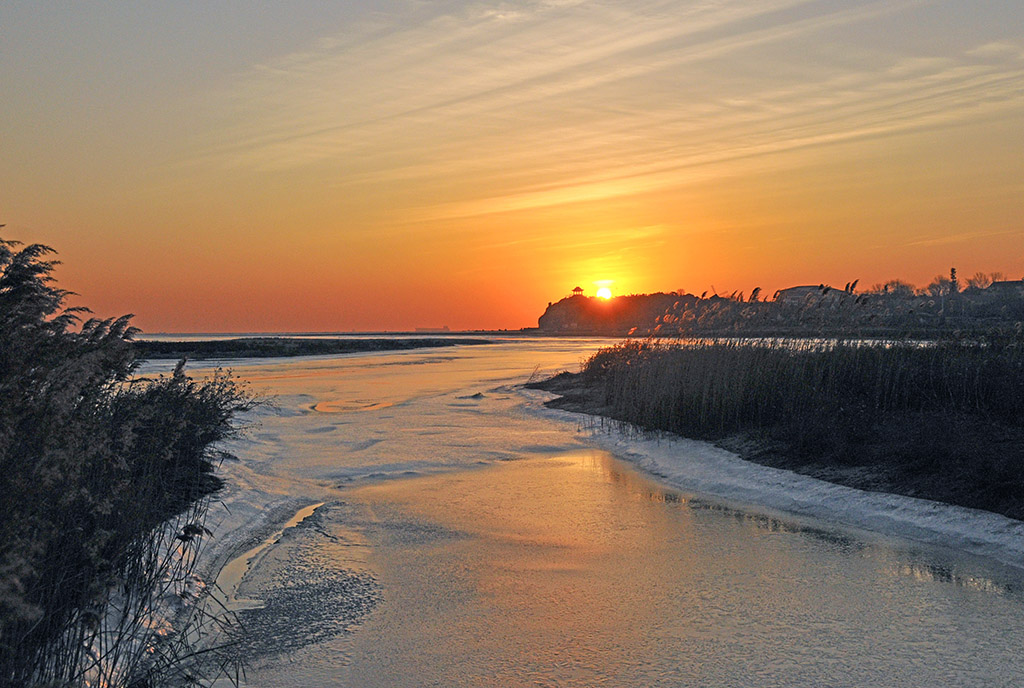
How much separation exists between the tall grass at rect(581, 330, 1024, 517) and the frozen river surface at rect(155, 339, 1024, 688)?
2.83 feet

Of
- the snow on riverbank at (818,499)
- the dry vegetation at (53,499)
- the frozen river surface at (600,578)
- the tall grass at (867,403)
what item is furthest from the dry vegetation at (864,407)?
the dry vegetation at (53,499)

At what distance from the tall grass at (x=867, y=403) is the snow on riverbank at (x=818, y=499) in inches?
14.3

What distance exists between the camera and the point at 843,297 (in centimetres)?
1422

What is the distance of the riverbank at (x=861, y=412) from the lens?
8.45m

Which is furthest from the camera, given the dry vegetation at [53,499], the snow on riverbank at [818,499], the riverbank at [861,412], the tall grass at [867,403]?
the tall grass at [867,403]

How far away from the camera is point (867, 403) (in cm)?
1167

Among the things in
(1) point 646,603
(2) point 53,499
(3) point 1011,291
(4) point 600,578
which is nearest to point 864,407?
(4) point 600,578

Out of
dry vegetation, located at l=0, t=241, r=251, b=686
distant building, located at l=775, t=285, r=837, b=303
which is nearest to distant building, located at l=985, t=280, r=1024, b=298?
distant building, located at l=775, t=285, r=837, b=303

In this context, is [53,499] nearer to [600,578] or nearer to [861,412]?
[600,578]

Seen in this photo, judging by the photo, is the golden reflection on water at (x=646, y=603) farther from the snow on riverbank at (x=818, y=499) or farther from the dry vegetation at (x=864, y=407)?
the dry vegetation at (x=864, y=407)

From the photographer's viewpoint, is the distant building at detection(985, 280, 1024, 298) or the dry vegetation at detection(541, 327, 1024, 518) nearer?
the dry vegetation at detection(541, 327, 1024, 518)

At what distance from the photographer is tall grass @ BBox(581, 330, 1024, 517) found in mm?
8578

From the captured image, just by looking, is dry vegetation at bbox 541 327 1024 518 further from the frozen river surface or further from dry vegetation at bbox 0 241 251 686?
dry vegetation at bbox 0 241 251 686

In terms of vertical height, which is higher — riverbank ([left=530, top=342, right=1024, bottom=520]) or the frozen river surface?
riverbank ([left=530, top=342, right=1024, bottom=520])
